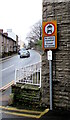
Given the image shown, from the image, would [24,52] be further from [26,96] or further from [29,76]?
[26,96]

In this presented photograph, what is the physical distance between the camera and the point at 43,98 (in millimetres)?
5578

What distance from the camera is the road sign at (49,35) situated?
534 cm

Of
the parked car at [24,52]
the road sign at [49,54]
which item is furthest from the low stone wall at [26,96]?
the parked car at [24,52]

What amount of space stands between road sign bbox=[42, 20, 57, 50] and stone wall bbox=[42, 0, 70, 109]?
0.13 m

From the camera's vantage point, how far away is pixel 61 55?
5.37 metres

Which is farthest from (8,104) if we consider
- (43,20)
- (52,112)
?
(43,20)

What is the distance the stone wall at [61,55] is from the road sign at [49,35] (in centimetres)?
13

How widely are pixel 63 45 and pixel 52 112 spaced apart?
6.01 ft

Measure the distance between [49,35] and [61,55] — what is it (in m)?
0.65

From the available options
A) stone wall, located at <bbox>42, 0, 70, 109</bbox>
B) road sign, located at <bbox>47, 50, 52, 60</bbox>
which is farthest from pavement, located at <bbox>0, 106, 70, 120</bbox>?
road sign, located at <bbox>47, 50, 52, 60</bbox>

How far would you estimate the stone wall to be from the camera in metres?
5.28

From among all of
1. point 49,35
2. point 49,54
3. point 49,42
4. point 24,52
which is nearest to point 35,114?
point 49,54

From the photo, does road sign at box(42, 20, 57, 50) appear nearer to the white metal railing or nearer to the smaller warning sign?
the smaller warning sign

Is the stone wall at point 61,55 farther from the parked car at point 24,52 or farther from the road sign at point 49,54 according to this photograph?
the parked car at point 24,52
